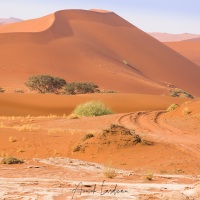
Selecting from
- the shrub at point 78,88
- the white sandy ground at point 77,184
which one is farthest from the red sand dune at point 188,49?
the white sandy ground at point 77,184

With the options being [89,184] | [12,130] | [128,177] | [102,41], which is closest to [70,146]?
[12,130]

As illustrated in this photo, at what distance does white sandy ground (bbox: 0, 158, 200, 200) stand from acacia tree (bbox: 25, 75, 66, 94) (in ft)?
146

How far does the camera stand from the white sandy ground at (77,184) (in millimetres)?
8500

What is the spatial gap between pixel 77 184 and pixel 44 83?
48.7m

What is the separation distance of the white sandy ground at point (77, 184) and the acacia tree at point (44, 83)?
44612mm

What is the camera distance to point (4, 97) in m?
43.8

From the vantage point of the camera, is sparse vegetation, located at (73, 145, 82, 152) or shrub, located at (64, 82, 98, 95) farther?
shrub, located at (64, 82, 98, 95)

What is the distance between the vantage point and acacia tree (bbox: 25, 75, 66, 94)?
5700 cm

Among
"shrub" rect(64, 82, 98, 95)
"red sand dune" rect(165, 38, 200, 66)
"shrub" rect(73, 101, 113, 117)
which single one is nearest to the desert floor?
"shrub" rect(73, 101, 113, 117)

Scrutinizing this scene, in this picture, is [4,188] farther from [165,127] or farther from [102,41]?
[102,41]

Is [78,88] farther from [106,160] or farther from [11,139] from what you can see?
[106,160]

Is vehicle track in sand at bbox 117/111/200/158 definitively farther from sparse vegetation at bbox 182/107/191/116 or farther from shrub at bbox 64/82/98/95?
shrub at bbox 64/82/98/95

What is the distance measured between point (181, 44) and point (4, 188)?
490ft

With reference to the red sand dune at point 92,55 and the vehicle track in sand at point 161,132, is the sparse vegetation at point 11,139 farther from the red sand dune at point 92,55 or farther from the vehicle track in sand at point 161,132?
the red sand dune at point 92,55
